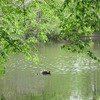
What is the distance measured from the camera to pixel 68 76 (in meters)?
25.2

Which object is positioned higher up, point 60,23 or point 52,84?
point 60,23

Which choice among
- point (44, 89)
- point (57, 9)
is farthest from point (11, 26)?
point (44, 89)

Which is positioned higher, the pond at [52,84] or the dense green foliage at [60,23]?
the dense green foliage at [60,23]

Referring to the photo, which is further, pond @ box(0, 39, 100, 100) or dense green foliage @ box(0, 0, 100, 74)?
pond @ box(0, 39, 100, 100)

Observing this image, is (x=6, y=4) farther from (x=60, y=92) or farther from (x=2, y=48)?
(x=60, y=92)

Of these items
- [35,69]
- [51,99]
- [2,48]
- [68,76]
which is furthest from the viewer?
[35,69]

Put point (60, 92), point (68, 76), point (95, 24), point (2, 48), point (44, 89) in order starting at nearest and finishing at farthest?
point (95, 24), point (2, 48), point (60, 92), point (44, 89), point (68, 76)

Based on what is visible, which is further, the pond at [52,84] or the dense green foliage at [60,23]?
the pond at [52,84]

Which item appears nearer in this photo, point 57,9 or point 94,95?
point 57,9

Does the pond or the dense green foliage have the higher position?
the dense green foliage

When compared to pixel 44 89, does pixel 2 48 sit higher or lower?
higher

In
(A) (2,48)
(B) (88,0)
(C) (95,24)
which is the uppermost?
(B) (88,0)

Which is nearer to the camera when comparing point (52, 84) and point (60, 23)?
point (60, 23)

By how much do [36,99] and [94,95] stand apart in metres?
3.20
